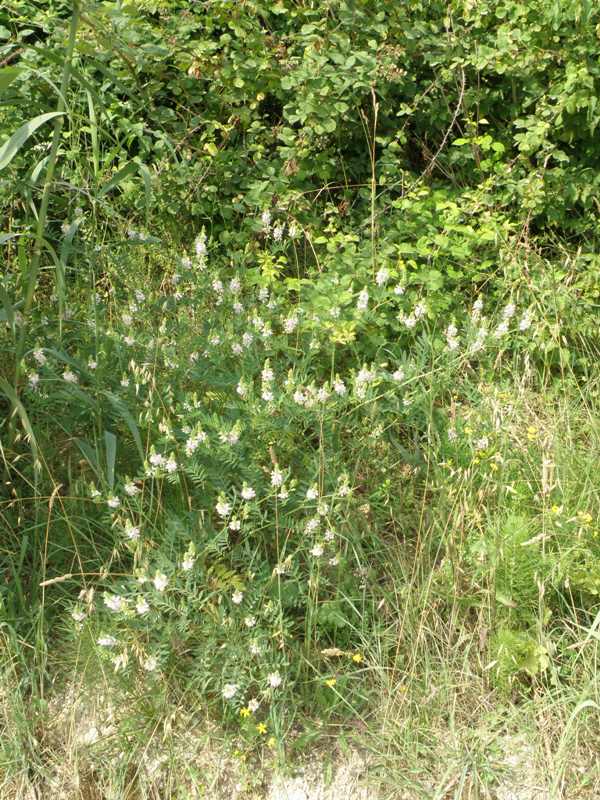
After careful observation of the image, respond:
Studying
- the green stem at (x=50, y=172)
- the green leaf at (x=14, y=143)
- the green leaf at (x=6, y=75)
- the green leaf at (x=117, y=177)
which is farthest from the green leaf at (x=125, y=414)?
the green leaf at (x=6, y=75)

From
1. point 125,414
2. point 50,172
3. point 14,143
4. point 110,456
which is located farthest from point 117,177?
point 110,456

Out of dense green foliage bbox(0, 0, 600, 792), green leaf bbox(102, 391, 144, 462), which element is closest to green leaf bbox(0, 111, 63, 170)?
dense green foliage bbox(0, 0, 600, 792)

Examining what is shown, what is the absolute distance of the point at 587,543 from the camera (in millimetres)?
2686

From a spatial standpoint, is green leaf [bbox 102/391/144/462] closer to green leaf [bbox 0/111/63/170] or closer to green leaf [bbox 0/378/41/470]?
green leaf [bbox 0/378/41/470]

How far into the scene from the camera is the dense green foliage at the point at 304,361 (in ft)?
8.33

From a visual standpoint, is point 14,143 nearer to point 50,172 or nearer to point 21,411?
point 50,172

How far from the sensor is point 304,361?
289 cm

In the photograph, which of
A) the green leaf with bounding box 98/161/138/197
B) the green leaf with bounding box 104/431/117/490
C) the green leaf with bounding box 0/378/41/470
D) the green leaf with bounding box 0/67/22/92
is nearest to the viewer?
the green leaf with bounding box 0/67/22/92

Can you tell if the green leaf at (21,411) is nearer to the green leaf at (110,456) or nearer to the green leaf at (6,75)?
the green leaf at (110,456)

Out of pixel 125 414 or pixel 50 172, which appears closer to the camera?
pixel 50 172

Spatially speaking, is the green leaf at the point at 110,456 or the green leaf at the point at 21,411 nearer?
the green leaf at the point at 21,411

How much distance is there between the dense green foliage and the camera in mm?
2539

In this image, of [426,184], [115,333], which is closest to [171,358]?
[115,333]

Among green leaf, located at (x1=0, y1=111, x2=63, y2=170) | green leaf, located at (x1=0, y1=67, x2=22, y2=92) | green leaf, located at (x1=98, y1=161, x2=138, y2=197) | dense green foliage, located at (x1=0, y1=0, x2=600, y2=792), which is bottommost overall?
dense green foliage, located at (x1=0, y1=0, x2=600, y2=792)
